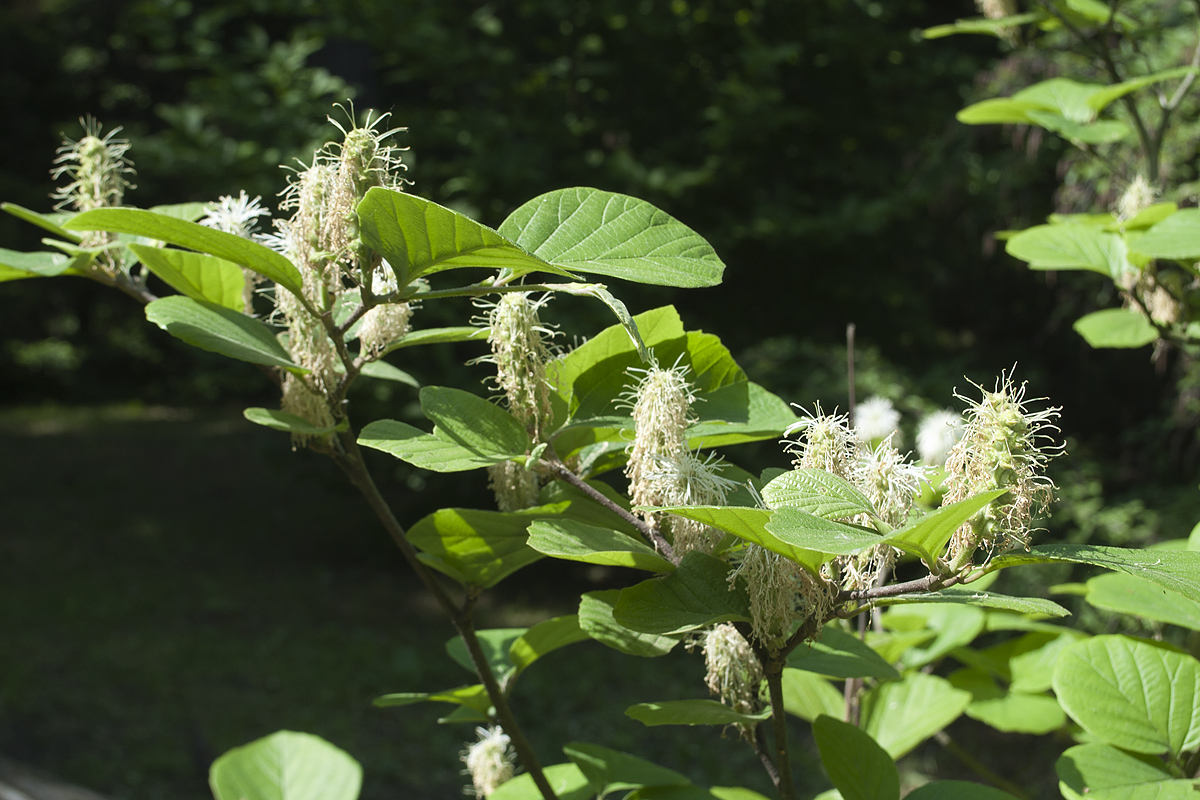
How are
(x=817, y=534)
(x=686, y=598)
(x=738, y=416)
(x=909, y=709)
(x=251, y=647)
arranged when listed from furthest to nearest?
1. (x=251, y=647)
2. (x=909, y=709)
3. (x=738, y=416)
4. (x=686, y=598)
5. (x=817, y=534)

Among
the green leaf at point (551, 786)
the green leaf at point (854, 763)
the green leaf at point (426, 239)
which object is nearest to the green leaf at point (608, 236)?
the green leaf at point (426, 239)

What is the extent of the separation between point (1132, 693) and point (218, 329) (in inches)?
29.8

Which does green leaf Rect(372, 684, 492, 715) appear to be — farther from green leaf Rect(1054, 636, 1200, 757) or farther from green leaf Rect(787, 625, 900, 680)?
green leaf Rect(1054, 636, 1200, 757)

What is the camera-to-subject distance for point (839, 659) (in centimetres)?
70

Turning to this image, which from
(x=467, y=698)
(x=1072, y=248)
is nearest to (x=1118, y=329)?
(x=1072, y=248)

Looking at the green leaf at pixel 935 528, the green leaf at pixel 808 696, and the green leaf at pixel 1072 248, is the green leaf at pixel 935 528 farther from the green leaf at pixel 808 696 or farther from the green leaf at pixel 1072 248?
the green leaf at pixel 1072 248

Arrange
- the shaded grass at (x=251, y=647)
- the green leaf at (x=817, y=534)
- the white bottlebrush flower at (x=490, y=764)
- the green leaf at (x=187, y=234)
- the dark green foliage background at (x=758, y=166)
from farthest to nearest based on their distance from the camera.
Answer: the dark green foliage background at (x=758, y=166) < the shaded grass at (x=251, y=647) < the white bottlebrush flower at (x=490, y=764) < the green leaf at (x=187, y=234) < the green leaf at (x=817, y=534)

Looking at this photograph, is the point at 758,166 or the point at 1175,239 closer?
the point at 1175,239

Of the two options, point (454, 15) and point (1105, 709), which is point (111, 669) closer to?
point (454, 15)

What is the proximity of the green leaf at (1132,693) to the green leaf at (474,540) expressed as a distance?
0.45 meters

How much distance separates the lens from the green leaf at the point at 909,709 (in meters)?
0.94

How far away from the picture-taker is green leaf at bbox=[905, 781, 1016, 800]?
0.68 metres

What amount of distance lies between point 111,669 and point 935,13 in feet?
21.0

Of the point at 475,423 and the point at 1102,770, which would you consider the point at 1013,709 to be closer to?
the point at 1102,770
